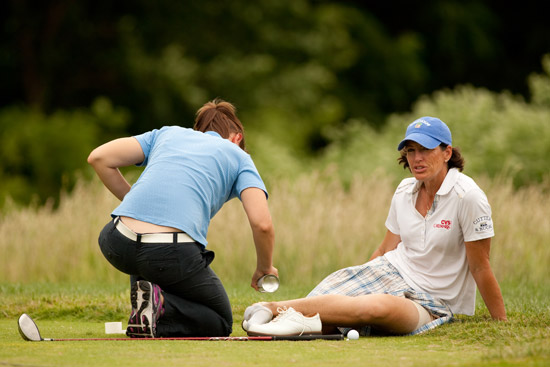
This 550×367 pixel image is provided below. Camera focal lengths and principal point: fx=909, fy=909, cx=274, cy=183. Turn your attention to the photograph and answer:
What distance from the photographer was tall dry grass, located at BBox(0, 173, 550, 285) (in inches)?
394

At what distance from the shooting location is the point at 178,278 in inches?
211

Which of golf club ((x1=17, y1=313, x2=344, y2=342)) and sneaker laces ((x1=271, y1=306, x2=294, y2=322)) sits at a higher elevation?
sneaker laces ((x1=271, y1=306, x2=294, y2=322))

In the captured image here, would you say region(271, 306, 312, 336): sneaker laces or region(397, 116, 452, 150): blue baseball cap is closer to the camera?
region(271, 306, 312, 336): sneaker laces

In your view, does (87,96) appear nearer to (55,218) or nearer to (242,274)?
(55,218)

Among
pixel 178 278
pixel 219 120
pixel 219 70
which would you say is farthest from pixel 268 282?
pixel 219 70

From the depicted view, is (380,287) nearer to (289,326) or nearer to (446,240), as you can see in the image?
(446,240)

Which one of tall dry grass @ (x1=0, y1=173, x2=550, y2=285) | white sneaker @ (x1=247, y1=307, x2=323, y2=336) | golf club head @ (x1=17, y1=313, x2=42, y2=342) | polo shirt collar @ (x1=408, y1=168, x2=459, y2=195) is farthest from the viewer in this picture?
tall dry grass @ (x1=0, y1=173, x2=550, y2=285)

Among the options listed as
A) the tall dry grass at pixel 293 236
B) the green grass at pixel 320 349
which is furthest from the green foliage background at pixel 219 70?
the green grass at pixel 320 349

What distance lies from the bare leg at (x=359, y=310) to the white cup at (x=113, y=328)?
1.01 meters

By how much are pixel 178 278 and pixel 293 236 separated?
4.94 meters

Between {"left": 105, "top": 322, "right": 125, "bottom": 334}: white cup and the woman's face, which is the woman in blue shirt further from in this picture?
the woman's face

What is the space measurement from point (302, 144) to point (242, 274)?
52.3ft

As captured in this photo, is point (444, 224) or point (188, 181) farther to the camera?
point (444, 224)

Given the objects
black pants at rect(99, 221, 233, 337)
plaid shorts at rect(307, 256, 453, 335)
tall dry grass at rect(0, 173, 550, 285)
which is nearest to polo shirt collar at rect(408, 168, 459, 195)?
plaid shorts at rect(307, 256, 453, 335)
